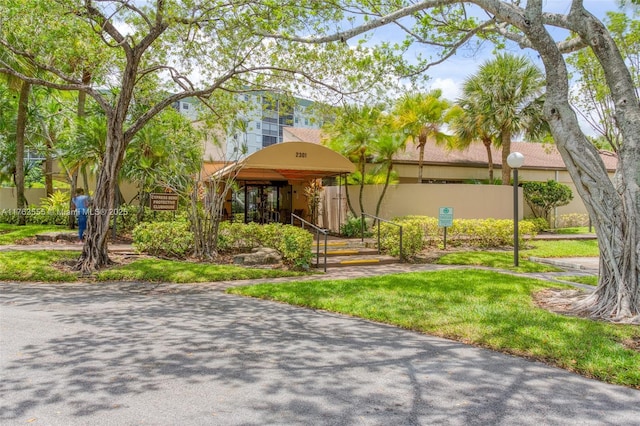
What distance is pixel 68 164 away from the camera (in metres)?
17.0

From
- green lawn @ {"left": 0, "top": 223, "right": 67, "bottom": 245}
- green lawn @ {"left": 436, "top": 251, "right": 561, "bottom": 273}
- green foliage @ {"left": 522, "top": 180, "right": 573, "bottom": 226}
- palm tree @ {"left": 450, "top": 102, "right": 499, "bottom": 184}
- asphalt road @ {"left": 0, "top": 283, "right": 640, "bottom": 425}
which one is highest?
palm tree @ {"left": 450, "top": 102, "right": 499, "bottom": 184}

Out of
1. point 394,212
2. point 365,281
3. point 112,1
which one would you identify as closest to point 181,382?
point 365,281

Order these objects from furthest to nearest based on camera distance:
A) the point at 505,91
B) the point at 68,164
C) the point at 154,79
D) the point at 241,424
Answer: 1. the point at 505,91
2. the point at 68,164
3. the point at 154,79
4. the point at 241,424

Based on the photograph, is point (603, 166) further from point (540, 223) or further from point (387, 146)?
point (540, 223)

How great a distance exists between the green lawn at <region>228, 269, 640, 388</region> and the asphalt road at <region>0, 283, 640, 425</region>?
30cm

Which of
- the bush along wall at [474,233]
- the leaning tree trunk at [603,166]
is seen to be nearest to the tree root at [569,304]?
the leaning tree trunk at [603,166]

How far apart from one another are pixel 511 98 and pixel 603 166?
13507 mm

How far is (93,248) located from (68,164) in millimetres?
8435

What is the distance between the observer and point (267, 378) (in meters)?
4.13

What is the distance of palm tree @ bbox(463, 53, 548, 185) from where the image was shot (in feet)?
60.8

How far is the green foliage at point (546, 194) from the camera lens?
20.8 m

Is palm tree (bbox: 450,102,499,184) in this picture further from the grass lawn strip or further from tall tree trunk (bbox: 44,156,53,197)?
tall tree trunk (bbox: 44,156,53,197)

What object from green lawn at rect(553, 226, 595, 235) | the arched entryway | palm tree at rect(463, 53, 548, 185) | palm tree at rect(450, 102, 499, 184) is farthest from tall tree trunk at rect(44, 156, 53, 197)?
green lawn at rect(553, 226, 595, 235)

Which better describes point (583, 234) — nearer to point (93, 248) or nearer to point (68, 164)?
point (93, 248)
